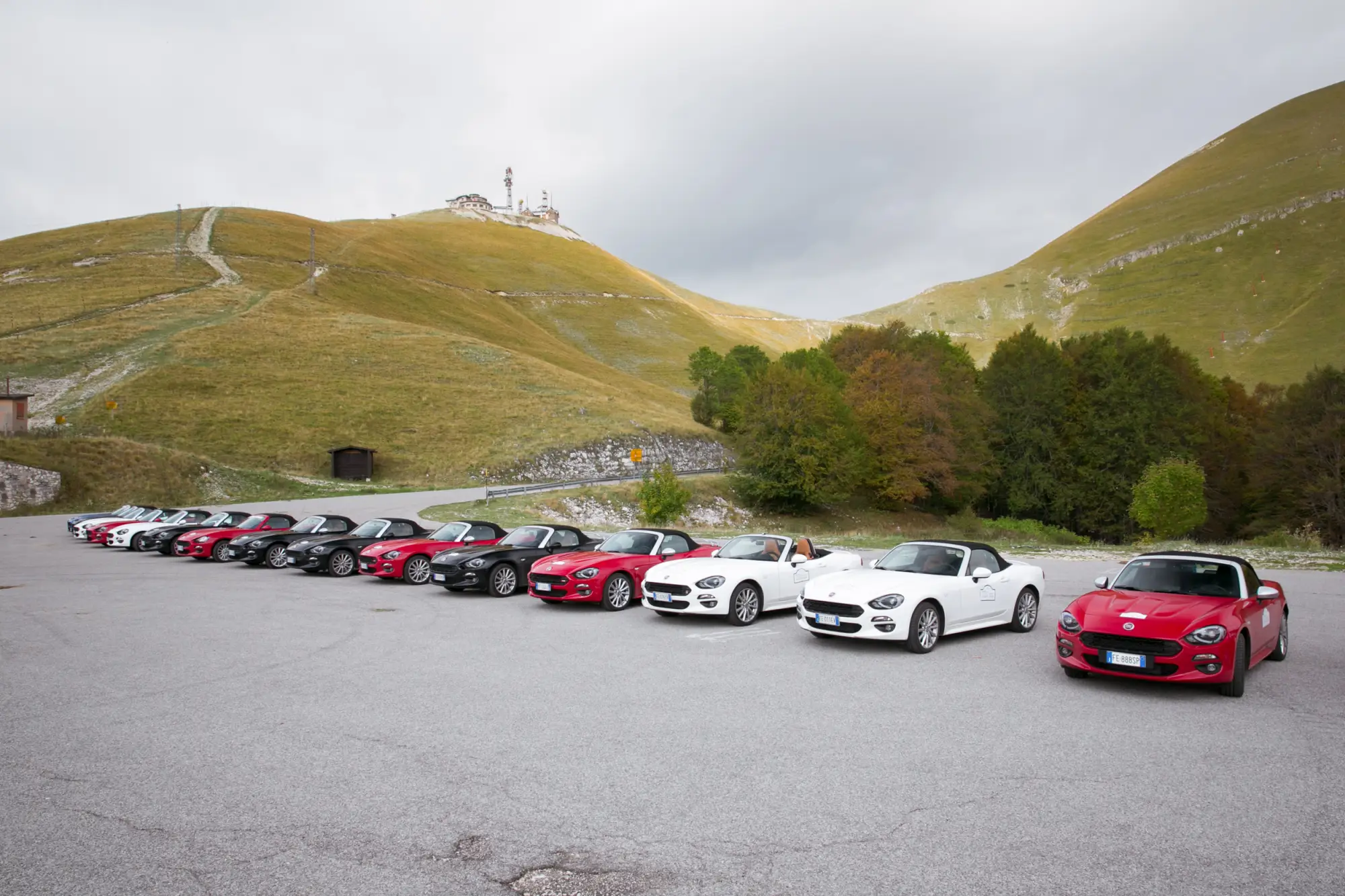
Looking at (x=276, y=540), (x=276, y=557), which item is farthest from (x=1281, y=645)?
(x=276, y=540)

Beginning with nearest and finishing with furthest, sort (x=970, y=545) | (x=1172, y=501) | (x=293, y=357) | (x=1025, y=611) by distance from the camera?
1. (x=970, y=545)
2. (x=1025, y=611)
3. (x=1172, y=501)
4. (x=293, y=357)

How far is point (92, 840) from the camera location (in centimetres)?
482

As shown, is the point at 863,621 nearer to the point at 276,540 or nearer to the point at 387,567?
the point at 387,567

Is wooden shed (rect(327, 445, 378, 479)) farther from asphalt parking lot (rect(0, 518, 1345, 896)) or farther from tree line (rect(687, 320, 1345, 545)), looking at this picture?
asphalt parking lot (rect(0, 518, 1345, 896))

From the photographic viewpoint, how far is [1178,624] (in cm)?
842

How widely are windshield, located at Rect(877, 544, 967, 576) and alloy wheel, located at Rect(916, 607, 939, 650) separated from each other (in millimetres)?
730

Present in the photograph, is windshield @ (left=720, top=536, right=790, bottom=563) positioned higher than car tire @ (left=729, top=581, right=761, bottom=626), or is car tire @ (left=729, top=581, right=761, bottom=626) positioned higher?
windshield @ (left=720, top=536, right=790, bottom=563)

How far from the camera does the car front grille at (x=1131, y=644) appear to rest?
8.26 meters

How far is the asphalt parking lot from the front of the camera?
4469mm

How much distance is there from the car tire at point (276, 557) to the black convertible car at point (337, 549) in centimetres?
40

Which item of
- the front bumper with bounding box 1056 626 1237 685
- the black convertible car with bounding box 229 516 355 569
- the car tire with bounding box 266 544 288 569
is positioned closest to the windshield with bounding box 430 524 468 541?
the black convertible car with bounding box 229 516 355 569

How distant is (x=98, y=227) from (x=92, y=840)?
5458 inches

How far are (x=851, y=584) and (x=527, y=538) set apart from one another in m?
8.32

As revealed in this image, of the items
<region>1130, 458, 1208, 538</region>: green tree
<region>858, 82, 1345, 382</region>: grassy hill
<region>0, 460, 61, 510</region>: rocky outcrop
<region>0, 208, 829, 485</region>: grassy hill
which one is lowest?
<region>1130, 458, 1208, 538</region>: green tree
